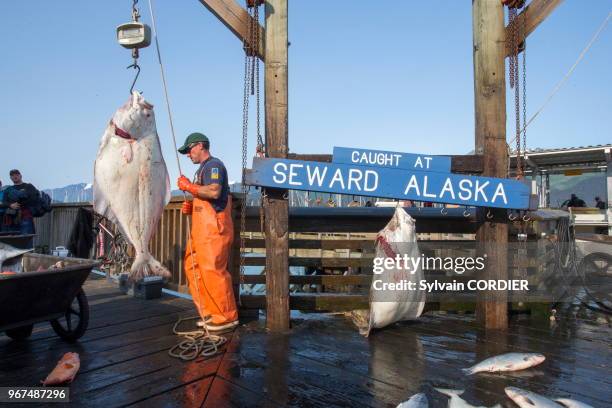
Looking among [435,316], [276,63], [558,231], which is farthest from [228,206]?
[558,231]

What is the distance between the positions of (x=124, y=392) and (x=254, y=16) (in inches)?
139

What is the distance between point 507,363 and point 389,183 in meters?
1.85

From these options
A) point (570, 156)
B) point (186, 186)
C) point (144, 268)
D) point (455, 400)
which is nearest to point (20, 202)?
point (186, 186)

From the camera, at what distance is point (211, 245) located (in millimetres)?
3715

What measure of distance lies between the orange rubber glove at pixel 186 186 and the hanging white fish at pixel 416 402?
2432 millimetres

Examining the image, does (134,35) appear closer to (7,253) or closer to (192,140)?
(192,140)

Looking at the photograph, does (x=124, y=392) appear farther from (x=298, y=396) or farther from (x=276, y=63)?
(x=276, y=63)

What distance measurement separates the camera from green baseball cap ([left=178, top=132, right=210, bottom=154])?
4.03m

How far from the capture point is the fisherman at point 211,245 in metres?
3.72

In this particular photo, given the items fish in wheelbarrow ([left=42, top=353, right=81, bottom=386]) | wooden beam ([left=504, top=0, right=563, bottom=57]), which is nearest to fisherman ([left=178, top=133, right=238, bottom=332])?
fish in wheelbarrow ([left=42, top=353, right=81, bottom=386])

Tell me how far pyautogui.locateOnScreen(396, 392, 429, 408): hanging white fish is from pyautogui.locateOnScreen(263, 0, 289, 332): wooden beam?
6.20 feet

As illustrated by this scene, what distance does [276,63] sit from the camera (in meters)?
4.05

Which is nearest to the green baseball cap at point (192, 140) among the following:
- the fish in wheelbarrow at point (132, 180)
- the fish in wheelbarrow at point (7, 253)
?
the fish in wheelbarrow at point (132, 180)

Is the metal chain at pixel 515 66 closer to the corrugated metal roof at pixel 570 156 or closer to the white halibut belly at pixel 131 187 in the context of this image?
the white halibut belly at pixel 131 187
